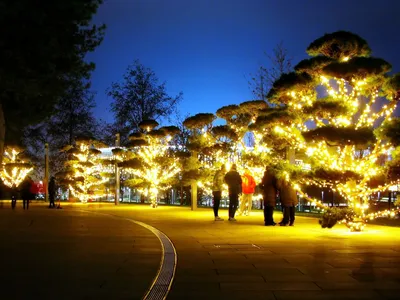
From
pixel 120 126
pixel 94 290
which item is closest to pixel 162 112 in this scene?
pixel 120 126

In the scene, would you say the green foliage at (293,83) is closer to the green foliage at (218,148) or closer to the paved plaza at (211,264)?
the paved plaza at (211,264)

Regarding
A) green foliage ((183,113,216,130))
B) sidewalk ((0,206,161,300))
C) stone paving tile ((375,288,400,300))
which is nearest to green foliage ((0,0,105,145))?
sidewalk ((0,206,161,300))

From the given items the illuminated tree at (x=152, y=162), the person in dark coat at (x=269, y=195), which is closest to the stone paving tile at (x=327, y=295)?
the person in dark coat at (x=269, y=195)

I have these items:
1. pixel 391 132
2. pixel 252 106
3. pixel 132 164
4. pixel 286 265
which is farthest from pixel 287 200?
pixel 132 164

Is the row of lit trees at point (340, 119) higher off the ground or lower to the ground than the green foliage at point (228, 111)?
lower

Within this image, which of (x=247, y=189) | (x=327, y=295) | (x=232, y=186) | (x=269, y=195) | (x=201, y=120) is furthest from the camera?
(x=201, y=120)

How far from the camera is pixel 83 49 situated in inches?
669

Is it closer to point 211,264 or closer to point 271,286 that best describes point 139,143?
point 211,264

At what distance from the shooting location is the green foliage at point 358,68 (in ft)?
42.6

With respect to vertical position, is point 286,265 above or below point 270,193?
below

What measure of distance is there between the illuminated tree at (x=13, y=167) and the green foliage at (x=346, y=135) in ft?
102

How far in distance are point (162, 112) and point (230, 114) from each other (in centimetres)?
2412

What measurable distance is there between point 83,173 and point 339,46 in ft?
90.6

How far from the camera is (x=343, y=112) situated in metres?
13.6
